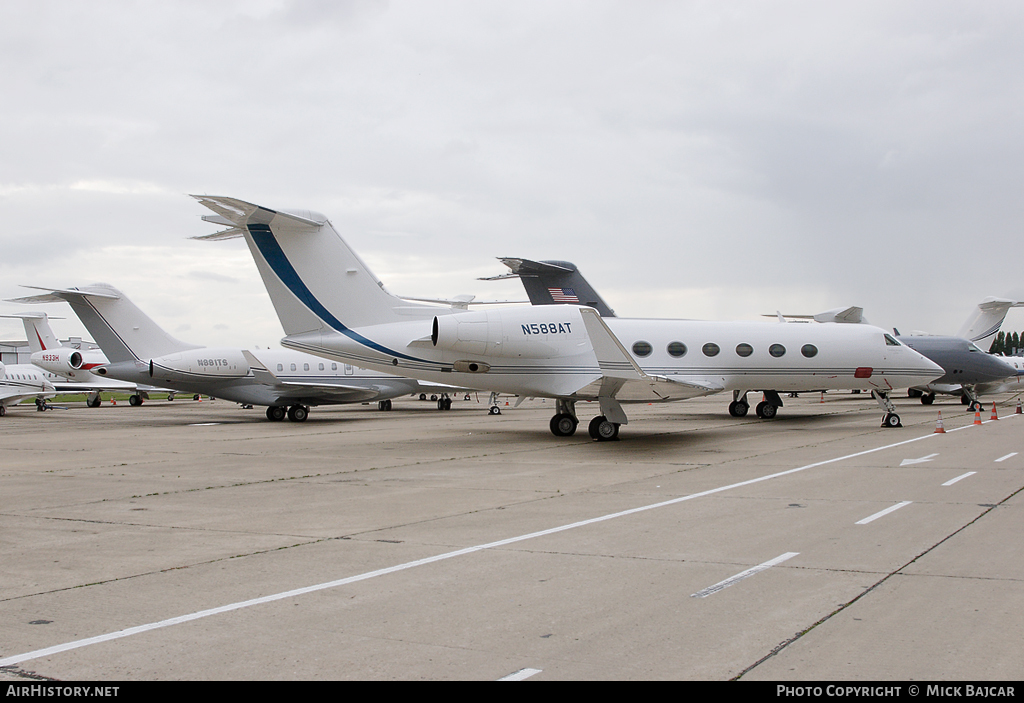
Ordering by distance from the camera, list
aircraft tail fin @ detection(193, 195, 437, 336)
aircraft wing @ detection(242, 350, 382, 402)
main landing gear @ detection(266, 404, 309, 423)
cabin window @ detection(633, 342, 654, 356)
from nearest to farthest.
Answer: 1. aircraft tail fin @ detection(193, 195, 437, 336)
2. cabin window @ detection(633, 342, 654, 356)
3. aircraft wing @ detection(242, 350, 382, 402)
4. main landing gear @ detection(266, 404, 309, 423)

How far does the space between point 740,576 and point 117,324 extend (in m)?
27.0

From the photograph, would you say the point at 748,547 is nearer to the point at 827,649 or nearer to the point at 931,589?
the point at 931,589

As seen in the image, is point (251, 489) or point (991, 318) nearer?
point (251, 489)

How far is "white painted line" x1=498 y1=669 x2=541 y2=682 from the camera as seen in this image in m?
3.86

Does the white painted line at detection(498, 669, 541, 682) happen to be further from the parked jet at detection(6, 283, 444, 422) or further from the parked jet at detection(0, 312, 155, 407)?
the parked jet at detection(0, 312, 155, 407)

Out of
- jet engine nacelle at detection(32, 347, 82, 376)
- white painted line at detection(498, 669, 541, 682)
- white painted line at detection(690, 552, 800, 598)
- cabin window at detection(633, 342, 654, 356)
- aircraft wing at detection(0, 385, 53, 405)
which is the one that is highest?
cabin window at detection(633, 342, 654, 356)

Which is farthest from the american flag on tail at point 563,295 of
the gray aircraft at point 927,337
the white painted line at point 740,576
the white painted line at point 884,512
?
the white painted line at point 740,576

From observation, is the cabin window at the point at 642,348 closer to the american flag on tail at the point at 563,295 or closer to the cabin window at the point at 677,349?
the cabin window at the point at 677,349

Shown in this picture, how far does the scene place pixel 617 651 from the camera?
168 inches

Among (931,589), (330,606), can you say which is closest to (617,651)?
(330,606)

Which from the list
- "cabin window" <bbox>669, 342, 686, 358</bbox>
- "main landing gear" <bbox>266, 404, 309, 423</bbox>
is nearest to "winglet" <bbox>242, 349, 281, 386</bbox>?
"main landing gear" <bbox>266, 404, 309, 423</bbox>

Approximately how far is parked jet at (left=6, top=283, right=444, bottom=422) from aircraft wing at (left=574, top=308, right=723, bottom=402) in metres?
13.1

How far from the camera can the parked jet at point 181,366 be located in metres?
27.4
